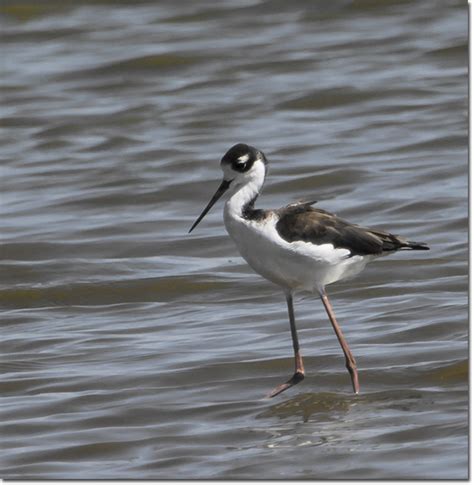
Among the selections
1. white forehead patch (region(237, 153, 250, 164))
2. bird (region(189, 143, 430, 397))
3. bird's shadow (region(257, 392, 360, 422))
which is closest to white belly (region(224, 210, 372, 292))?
bird (region(189, 143, 430, 397))

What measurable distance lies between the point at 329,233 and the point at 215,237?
3.99 m

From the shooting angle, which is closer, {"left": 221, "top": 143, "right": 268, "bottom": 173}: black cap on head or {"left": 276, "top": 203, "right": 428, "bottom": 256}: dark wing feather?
{"left": 276, "top": 203, "right": 428, "bottom": 256}: dark wing feather

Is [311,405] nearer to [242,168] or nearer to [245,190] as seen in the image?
[245,190]

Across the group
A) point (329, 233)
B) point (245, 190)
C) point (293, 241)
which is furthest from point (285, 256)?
point (245, 190)

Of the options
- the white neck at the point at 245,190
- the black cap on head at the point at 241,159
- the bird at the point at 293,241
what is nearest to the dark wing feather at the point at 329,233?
the bird at the point at 293,241

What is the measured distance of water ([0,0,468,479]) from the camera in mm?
7387

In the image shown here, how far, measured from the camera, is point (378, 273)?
1052cm

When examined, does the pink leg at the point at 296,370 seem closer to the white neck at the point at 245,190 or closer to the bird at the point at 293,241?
the bird at the point at 293,241

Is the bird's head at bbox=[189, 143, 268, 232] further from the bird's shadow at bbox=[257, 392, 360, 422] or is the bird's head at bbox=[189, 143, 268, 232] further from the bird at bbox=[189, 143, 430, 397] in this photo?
the bird's shadow at bbox=[257, 392, 360, 422]

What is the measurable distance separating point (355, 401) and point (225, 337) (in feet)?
5.29

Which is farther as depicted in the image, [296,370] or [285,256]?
[296,370]

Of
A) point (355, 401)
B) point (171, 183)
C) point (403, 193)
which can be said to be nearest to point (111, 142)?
point (171, 183)

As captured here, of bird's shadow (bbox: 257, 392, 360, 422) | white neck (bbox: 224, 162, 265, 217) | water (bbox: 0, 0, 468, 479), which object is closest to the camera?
water (bbox: 0, 0, 468, 479)

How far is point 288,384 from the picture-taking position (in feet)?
26.3
